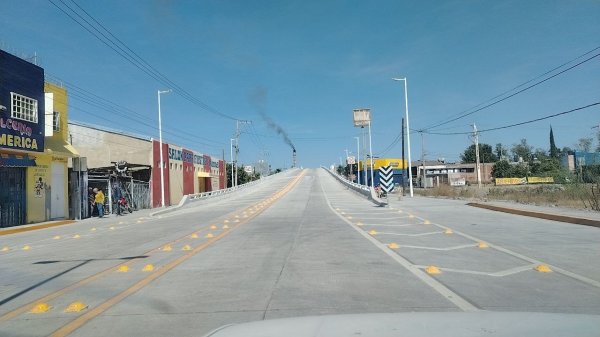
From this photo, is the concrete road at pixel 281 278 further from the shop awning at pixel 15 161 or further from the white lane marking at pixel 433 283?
the shop awning at pixel 15 161

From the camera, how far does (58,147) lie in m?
30.7

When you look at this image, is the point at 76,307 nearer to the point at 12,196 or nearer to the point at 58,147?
the point at 12,196

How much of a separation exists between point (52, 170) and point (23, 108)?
13.6ft

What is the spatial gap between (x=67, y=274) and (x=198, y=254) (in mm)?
2949

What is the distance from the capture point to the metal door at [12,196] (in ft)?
82.2

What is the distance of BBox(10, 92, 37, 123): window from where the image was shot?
26.0 m

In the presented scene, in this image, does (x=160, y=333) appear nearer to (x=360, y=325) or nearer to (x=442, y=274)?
(x=360, y=325)

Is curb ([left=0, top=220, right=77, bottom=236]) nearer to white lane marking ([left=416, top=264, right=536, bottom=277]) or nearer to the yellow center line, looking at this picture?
the yellow center line

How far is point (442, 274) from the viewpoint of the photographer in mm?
9086

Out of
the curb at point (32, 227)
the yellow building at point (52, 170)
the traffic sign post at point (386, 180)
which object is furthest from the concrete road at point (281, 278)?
the traffic sign post at point (386, 180)

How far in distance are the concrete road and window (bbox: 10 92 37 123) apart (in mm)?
12847

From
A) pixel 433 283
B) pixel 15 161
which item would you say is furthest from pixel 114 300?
pixel 15 161

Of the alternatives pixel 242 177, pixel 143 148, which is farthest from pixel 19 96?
pixel 242 177

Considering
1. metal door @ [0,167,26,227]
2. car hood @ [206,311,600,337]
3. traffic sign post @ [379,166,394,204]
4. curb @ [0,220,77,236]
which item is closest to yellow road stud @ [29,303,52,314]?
car hood @ [206,311,600,337]
